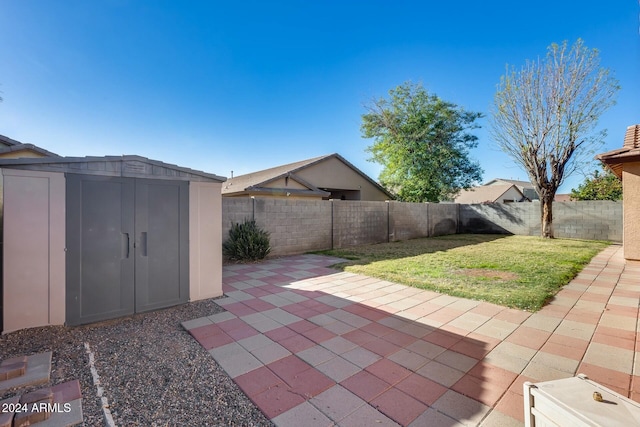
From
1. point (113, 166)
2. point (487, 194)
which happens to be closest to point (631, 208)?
point (113, 166)

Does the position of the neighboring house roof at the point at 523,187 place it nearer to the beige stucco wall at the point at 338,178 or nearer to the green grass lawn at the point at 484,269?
the beige stucco wall at the point at 338,178

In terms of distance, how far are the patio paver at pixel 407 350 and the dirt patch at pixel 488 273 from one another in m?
1.21

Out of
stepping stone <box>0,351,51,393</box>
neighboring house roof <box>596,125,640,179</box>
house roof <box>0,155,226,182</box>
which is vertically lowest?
stepping stone <box>0,351,51,393</box>

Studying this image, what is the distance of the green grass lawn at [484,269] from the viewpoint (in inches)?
189

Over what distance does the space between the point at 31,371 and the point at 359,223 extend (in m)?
9.76

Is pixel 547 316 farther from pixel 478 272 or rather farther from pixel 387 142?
pixel 387 142

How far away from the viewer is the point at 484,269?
22.2 ft

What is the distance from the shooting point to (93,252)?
3582mm

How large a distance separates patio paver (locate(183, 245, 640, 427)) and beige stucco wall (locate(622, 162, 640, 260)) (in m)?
2.41

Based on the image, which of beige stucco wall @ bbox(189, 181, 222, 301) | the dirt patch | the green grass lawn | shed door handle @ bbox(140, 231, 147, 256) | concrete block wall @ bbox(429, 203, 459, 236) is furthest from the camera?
concrete block wall @ bbox(429, 203, 459, 236)

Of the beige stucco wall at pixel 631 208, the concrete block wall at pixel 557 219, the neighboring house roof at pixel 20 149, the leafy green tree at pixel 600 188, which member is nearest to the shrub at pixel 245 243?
the neighboring house roof at pixel 20 149

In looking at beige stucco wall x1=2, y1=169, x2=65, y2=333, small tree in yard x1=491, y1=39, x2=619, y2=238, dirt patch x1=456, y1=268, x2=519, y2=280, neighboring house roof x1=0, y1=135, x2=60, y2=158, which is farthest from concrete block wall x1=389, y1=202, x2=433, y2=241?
neighboring house roof x1=0, y1=135, x2=60, y2=158

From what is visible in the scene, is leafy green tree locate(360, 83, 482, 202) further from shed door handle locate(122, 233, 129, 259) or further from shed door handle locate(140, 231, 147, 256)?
shed door handle locate(122, 233, 129, 259)

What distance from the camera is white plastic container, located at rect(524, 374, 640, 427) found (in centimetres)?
113
